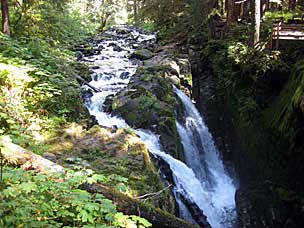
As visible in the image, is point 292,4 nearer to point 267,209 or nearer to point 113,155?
point 267,209

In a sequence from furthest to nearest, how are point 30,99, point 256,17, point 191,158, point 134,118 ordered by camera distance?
point 256,17 < point 191,158 < point 134,118 < point 30,99

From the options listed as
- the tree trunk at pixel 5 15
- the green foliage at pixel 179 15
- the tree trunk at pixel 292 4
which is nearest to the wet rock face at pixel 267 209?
the tree trunk at pixel 5 15

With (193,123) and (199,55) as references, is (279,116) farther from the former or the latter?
(199,55)

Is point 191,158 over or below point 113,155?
below

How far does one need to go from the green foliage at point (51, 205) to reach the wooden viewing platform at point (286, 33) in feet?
34.1

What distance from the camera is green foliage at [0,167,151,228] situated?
10.4 feet

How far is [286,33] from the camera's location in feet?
40.0

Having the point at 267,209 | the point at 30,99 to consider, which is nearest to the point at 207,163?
the point at 267,209

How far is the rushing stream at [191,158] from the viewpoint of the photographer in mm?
8430

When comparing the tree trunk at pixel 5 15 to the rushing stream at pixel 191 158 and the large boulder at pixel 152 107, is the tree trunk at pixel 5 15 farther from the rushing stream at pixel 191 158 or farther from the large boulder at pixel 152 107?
the large boulder at pixel 152 107

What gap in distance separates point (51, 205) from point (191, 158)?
25.8 feet

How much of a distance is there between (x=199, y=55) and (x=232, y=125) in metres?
5.83

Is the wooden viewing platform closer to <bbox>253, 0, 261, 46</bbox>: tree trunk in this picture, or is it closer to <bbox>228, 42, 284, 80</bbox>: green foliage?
<bbox>253, 0, 261, 46</bbox>: tree trunk

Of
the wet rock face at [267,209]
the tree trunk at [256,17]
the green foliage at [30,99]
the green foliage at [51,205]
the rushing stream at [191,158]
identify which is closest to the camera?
the green foliage at [51,205]
